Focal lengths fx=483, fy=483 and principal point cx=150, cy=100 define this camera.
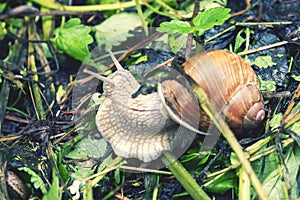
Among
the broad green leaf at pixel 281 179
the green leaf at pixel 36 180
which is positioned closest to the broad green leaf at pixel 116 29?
the green leaf at pixel 36 180

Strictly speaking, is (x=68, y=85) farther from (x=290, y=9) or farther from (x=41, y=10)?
(x=290, y=9)

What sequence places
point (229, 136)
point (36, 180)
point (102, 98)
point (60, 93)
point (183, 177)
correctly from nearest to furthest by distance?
point (229, 136), point (183, 177), point (36, 180), point (102, 98), point (60, 93)

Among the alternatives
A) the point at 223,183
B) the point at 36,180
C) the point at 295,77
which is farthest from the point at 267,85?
the point at 36,180

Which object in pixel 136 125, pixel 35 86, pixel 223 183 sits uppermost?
pixel 35 86

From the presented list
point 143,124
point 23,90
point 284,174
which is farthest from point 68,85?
point 284,174

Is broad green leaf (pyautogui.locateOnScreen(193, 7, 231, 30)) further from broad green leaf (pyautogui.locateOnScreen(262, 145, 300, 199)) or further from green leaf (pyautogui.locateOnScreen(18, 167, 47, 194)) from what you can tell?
green leaf (pyautogui.locateOnScreen(18, 167, 47, 194))

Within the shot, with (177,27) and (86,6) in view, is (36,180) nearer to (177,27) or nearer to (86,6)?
(177,27)

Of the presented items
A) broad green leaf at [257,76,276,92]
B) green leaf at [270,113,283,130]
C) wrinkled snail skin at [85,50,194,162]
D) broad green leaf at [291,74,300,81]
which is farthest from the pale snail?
broad green leaf at [291,74,300,81]
